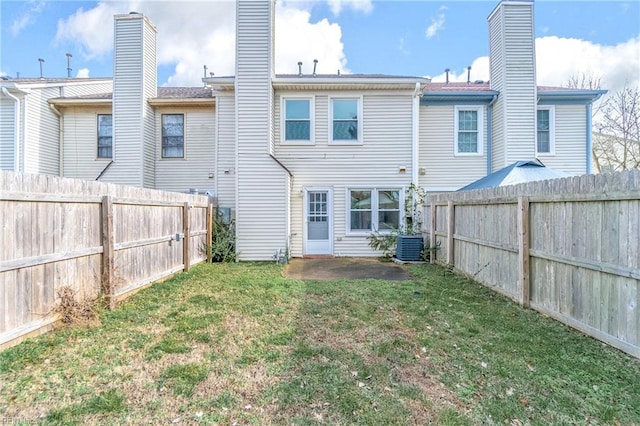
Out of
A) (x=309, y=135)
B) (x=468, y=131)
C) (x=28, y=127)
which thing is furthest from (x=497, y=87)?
(x=28, y=127)

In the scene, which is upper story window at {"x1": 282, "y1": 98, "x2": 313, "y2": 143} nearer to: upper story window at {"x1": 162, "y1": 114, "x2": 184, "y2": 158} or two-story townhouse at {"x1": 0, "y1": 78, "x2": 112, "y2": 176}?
upper story window at {"x1": 162, "y1": 114, "x2": 184, "y2": 158}

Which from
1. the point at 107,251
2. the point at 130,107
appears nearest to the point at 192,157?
the point at 130,107

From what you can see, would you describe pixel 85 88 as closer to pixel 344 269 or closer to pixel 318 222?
pixel 318 222

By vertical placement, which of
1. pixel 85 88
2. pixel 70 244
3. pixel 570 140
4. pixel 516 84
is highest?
pixel 85 88

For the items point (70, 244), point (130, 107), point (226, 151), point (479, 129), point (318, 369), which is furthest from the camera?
point (479, 129)

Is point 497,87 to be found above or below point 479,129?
above

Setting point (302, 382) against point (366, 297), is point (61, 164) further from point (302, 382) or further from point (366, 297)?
point (302, 382)

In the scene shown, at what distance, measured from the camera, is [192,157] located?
12.0m

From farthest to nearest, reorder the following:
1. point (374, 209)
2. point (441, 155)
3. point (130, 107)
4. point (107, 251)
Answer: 1. point (441, 155)
2. point (130, 107)
3. point (374, 209)
4. point (107, 251)

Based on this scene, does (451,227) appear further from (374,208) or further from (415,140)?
(415,140)

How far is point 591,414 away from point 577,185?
276 centimetres

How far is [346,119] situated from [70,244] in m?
8.51

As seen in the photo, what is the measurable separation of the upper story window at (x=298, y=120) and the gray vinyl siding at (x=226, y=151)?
1732 mm

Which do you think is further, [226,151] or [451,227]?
[226,151]
